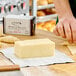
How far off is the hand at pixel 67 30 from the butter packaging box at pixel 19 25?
17cm

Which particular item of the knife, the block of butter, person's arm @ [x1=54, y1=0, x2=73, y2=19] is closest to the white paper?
the block of butter

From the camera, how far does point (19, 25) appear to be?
6.13 feet

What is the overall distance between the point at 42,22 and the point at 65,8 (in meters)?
1.92

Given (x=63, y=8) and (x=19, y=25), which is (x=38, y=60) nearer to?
(x=19, y=25)

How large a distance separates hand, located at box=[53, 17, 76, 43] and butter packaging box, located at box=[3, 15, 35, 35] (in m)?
0.17

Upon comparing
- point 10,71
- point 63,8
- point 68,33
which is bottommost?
point 10,71

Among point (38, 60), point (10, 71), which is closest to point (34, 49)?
point (38, 60)

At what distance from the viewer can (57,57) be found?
4.75ft

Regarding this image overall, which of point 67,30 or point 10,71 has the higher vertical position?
point 67,30

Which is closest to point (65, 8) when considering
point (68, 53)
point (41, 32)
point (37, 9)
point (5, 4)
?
point (41, 32)

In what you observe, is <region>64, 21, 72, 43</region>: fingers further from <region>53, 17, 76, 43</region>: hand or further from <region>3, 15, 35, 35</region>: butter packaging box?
<region>3, 15, 35, 35</region>: butter packaging box

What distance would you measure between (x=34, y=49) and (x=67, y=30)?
1.22 ft

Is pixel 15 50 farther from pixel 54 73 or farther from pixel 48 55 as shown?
pixel 54 73

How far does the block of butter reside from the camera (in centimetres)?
141
